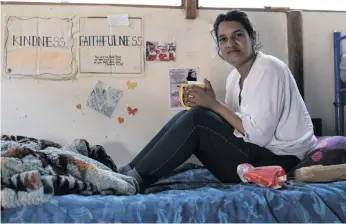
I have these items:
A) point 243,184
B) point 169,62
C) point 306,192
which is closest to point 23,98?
point 169,62

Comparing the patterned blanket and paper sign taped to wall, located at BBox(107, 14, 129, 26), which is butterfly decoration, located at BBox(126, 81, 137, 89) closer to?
paper sign taped to wall, located at BBox(107, 14, 129, 26)

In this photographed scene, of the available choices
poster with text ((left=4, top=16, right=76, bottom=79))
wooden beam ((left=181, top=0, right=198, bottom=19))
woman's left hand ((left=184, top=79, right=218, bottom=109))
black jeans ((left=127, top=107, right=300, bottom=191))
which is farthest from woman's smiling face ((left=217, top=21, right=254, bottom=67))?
poster with text ((left=4, top=16, right=76, bottom=79))

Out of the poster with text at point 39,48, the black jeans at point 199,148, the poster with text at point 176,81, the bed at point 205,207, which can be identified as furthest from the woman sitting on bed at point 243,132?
the poster with text at point 39,48

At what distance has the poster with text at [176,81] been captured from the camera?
74.2 inches

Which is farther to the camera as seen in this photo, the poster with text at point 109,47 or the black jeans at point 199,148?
the poster with text at point 109,47

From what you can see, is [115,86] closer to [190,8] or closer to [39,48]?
[39,48]

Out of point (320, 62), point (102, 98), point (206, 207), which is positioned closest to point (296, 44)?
point (320, 62)

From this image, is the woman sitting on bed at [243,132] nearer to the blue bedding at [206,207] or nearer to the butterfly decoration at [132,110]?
the blue bedding at [206,207]

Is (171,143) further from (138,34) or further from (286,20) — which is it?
(286,20)

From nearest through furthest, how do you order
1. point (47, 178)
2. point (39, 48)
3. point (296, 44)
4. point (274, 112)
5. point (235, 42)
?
1. point (47, 178)
2. point (274, 112)
3. point (235, 42)
4. point (39, 48)
5. point (296, 44)

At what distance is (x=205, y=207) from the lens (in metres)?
1.08

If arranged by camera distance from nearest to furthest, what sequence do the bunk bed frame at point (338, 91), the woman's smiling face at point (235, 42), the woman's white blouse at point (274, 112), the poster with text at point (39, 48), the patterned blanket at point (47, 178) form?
the patterned blanket at point (47, 178) → the woman's white blouse at point (274, 112) → the woman's smiling face at point (235, 42) → the poster with text at point (39, 48) → the bunk bed frame at point (338, 91)

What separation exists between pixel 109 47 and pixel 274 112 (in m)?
0.92

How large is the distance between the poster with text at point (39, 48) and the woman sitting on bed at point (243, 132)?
72 cm
